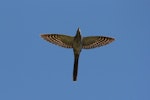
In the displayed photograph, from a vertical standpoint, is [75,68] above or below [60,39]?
below

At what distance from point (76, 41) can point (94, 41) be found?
5.28ft

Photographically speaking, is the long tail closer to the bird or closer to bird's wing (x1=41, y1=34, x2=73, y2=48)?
the bird

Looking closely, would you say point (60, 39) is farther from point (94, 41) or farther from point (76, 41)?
point (94, 41)

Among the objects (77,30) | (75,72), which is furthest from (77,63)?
(77,30)

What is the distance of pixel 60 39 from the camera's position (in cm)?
2538

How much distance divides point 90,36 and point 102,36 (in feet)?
2.92

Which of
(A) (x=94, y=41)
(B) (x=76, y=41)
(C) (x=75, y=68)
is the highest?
(A) (x=94, y=41)

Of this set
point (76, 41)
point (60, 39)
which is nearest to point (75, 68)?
point (76, 41)

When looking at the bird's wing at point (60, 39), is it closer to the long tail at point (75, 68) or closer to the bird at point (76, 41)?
the bird at point (76, 41)

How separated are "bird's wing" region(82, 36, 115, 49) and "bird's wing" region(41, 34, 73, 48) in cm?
106

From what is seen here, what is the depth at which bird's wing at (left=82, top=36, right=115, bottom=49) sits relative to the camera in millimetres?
25062

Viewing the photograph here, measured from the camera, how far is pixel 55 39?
993 inches

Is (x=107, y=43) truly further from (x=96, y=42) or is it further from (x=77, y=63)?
(x=77, y=63)

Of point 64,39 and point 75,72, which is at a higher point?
point 64,39
